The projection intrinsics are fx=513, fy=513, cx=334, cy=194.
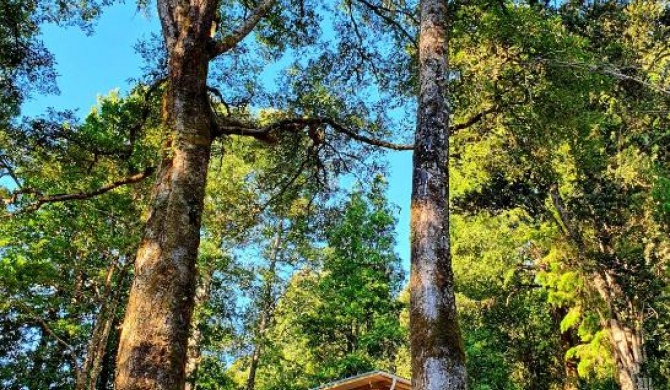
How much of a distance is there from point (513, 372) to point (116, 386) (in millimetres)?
23692

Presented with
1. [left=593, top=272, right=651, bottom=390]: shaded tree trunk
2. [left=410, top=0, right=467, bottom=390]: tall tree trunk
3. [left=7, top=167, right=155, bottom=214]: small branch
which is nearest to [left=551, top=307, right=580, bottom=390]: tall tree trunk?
[left=593, top=272, right=651, bottom=390]: shaded tree trunk

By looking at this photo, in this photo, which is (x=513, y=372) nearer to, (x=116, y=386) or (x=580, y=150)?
(x=580, y=150)

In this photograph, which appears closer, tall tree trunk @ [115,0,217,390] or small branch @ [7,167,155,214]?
tall tree trunk @ [115,0,217,390]

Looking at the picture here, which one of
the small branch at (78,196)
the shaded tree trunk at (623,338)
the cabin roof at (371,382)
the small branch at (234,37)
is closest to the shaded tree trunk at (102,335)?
the cabin roof at (371,382)

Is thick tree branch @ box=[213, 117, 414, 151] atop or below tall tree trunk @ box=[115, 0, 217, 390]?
atop

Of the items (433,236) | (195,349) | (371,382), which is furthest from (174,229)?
(195,349)

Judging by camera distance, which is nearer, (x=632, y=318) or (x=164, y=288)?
(x=164, y=288)

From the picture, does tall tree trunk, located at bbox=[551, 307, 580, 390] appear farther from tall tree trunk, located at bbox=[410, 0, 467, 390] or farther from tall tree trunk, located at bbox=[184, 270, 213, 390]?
tall tree trunk, located at bbox=[410, 0, 467, 390]

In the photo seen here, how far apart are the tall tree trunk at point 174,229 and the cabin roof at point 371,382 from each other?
9.91 metres

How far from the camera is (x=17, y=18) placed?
804 centimetres

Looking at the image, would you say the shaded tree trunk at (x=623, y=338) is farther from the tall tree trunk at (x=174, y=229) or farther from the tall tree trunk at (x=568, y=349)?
the tall tree trunk at (x=174, y=229)

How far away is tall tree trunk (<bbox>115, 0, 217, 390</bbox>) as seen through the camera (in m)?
4.22

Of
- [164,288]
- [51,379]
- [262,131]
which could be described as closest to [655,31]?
[262,131]

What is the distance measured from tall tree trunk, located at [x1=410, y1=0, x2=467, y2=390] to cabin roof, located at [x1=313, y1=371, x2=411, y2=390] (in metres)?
10.1
